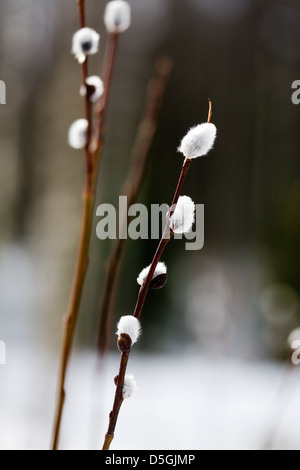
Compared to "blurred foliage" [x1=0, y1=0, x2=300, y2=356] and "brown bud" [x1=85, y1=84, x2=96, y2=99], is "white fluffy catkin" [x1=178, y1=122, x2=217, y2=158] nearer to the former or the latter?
"brown bud" [x1=85, y1=84, x2=96, y2=99]

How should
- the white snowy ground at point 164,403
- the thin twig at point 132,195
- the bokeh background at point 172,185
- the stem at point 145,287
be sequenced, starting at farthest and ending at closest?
1. the bokeh background at point 172,185
2. the white snowy ground at point 164,403
3. the thin twig at point 132,195
4. the stem at point 145,287


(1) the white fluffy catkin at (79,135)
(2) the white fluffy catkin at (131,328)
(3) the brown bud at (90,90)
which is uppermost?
(3) the brown bud at (90,90)

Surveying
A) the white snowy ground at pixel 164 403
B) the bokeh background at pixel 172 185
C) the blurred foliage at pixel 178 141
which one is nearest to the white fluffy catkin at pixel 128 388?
the white snowy ground at pixel 164 403

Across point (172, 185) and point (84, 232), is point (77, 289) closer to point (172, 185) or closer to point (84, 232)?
point (84, 232)

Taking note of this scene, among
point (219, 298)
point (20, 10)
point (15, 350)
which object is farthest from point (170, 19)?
point (15, 350)

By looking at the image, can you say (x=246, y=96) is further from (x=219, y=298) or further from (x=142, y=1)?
(x=219, y=298)

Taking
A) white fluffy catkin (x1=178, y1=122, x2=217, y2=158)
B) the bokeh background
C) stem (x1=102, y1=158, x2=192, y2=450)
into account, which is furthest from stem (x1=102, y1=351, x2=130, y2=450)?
the bokeh background

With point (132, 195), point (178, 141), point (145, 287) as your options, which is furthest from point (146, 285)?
point (178, 141)

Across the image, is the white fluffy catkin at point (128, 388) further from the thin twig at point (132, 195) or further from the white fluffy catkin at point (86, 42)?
the white fluffy catkin at point (86, 42)
